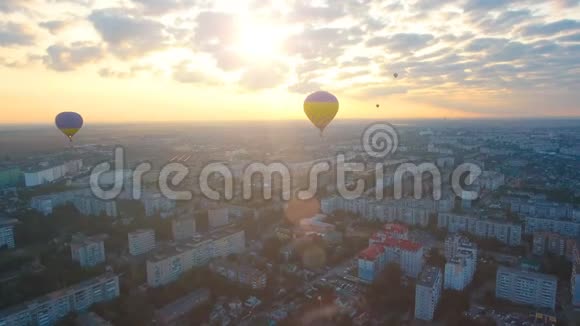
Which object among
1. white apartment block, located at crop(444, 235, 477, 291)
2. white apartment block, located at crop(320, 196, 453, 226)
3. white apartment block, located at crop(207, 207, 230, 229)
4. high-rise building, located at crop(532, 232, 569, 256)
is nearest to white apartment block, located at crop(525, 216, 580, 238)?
high-rise building, located at crop(532, 232, 569, 256)

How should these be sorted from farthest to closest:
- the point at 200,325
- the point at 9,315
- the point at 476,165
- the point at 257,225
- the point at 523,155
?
the point at 523,155
the point at 476,165
the point at 257,225
the point at 200,325
the point at 9,315

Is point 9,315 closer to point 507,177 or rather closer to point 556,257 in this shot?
point 556,257

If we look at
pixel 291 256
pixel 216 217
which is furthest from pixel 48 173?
pixel 291 256

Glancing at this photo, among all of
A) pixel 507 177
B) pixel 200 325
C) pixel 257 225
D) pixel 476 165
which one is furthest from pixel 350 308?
pixel 476 165

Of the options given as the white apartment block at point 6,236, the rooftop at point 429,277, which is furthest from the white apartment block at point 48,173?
the rooftop at point 429,277

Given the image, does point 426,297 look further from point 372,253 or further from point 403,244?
point 403,244

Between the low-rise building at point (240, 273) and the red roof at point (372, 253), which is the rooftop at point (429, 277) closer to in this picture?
the red roof at point (372, 253)
